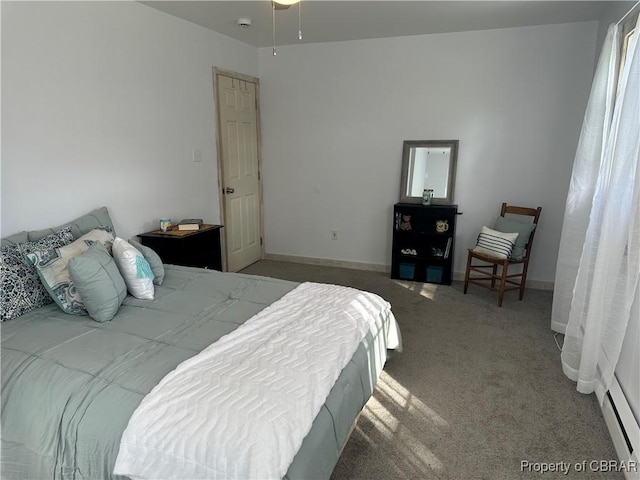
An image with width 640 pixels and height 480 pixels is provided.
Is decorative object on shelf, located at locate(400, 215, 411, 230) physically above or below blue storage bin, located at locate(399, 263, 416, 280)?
above

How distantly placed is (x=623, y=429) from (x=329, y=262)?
3371 mm

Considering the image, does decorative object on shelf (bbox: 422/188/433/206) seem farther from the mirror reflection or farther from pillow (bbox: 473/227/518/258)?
pillow (bbox: 473/227/518/258)

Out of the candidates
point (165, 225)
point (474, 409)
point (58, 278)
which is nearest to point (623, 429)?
point (474, 409)

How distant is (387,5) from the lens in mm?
3207

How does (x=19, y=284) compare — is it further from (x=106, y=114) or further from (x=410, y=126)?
(x=410, y=126)

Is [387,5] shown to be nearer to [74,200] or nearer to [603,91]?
[603,91]

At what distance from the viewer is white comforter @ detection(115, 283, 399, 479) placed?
48.5 inches

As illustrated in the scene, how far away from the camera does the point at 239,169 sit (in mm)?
4551

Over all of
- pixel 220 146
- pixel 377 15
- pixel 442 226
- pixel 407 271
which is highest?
pixel 377 15

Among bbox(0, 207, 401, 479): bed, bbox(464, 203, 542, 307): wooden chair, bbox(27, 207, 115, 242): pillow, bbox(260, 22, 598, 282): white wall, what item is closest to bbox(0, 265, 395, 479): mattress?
bbox(0, 207, 401, 479): bed

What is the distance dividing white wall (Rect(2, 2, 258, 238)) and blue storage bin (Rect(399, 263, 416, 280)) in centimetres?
215

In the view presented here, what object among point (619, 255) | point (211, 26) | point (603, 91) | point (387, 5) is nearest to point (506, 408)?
point (619, 255)

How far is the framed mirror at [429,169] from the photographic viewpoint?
4195mm

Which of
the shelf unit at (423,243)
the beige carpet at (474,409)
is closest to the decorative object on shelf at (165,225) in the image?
the beige carpet at (474,409)
